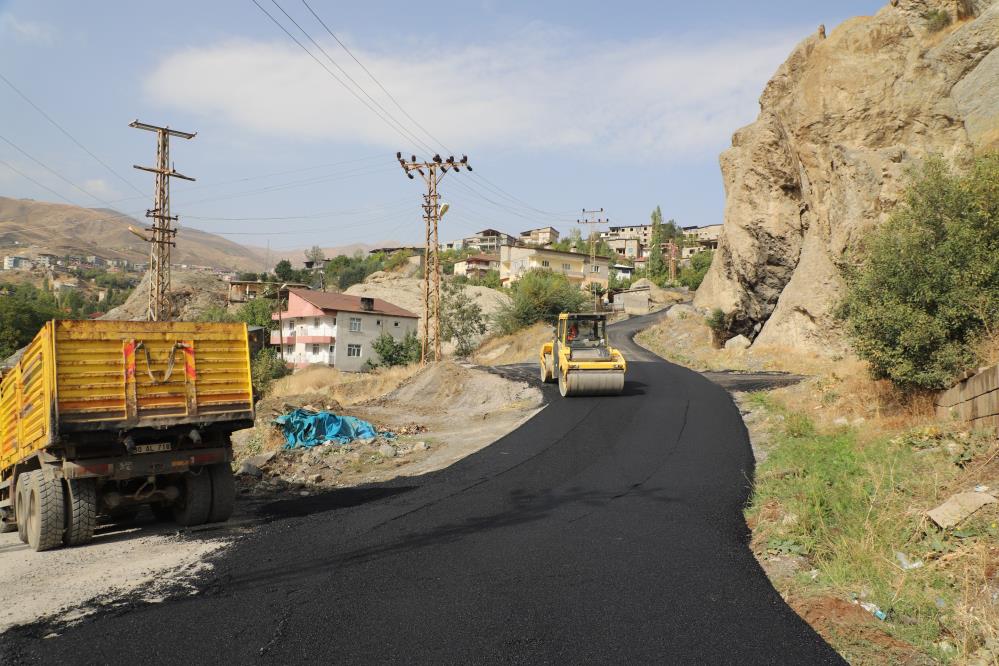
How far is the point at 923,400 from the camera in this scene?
11477 millimetres

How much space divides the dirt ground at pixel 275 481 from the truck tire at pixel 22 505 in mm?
253

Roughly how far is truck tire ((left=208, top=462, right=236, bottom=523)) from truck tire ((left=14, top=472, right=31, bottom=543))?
7.21 feet

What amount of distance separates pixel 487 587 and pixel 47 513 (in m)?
5.55

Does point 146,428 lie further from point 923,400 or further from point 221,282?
point 221,282

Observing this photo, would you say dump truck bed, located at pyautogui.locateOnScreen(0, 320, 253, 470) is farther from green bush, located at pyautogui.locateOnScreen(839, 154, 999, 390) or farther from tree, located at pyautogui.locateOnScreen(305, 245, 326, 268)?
tree, located at pyautogui.locateOnScreen(305, 245, 326, 268)

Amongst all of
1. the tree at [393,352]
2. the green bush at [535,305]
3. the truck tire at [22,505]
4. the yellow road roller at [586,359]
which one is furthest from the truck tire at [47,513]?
the tree at [393,352]

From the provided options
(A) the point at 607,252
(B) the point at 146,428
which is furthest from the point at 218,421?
(A) the point at 607,252

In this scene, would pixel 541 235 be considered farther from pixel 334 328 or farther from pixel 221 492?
pixel 221 492

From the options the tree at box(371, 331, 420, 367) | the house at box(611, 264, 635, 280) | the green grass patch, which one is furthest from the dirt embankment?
the house at box(611, 264, 635, 280)

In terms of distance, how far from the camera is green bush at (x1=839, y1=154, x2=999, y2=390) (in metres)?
11.1

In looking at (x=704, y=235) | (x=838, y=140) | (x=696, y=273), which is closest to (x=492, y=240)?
(x=704, y=235)

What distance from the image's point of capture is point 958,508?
690cm

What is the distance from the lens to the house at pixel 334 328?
60.7m

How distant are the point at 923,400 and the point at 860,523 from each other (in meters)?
5.27
